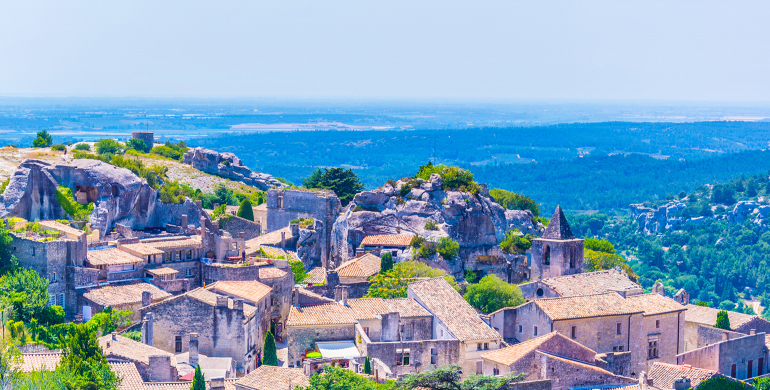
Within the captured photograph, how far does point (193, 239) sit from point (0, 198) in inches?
395

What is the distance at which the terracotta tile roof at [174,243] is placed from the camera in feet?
153

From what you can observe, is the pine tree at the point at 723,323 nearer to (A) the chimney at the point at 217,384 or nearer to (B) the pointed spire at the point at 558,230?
(B) the pointed spire at the point at 558,230

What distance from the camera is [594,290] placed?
155 ft

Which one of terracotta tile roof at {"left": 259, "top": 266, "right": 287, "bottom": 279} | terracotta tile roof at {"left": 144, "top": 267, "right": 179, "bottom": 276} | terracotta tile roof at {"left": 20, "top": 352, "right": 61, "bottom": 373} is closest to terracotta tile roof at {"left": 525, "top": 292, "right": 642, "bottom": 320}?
terracotta tile roof at {"left": 259, "top": 266, "right": 287, "bottom": 279}

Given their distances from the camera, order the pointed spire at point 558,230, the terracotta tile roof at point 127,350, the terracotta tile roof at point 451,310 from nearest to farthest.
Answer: the terracotta tile roof at point 127,350 → the terracotta tile roof at point 451,310 → the pointed spire at point 558,230

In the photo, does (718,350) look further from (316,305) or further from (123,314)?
(123,314)

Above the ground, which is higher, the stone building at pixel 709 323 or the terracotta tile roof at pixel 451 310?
the terracotta tile roof at pixel 451 310

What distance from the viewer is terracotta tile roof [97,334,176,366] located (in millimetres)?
33781

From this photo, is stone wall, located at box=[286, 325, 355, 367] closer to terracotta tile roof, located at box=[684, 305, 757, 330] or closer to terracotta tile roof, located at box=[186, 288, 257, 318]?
terracotta tile roof, located at box=[186, 288, 257, 318]

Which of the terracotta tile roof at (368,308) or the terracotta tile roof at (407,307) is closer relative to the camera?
the terracotta tile roof at (368,308)

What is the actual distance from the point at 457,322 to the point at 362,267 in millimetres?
10284

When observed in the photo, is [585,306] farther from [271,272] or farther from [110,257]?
[110,257]

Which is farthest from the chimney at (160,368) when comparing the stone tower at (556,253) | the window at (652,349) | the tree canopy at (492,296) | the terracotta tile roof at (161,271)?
the stone tower at (556,253)

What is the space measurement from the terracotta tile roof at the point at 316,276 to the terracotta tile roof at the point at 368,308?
7.20 metres
